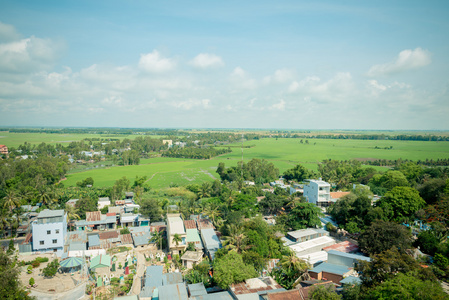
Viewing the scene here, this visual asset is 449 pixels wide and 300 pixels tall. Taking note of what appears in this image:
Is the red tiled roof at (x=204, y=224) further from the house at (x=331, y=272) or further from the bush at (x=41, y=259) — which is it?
the bush at (x=41, y=259)

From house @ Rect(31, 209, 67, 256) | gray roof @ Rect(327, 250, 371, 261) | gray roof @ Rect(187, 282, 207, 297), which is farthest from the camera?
house @ Rect(31, 209, 67, 256)

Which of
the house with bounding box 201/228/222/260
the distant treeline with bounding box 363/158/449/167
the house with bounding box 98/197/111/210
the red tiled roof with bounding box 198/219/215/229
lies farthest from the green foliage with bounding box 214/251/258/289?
the distant treeline with bounding box 363/158/449/167

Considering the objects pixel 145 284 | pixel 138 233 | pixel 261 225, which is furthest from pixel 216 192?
pixel 145 284

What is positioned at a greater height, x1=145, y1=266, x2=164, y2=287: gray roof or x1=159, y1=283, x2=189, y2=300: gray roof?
x1=159, y1=283, x2=189, y2=300: gray roof

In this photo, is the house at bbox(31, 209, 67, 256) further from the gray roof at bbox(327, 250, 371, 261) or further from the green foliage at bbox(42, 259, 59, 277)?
the gray roof at bbox(327, 250, 371, 261)

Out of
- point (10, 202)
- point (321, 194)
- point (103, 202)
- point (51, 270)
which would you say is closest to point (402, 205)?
point (321, 194)

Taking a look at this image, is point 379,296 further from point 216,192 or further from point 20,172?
point 20,172

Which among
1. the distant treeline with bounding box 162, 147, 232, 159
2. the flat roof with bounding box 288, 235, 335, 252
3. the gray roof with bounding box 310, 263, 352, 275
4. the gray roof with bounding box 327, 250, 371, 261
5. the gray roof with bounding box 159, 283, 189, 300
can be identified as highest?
the distant treeline with bounding box 162, 147, 232, 159
